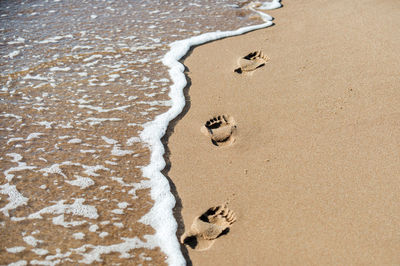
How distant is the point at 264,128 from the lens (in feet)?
11.0

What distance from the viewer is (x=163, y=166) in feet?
10.2

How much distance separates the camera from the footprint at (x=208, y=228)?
8.25ft

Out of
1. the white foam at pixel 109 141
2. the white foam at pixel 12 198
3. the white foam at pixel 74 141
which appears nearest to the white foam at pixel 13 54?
the white foam at pixel 74 141

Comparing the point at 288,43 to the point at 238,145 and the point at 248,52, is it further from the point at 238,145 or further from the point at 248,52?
the point at 238,145

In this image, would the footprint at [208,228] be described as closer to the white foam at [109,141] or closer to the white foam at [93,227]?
the white foam at [93,227]

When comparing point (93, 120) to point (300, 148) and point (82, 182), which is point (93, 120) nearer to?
point (82, 182)

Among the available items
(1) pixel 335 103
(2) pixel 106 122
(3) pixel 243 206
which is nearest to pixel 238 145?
(3) pixel 243 206

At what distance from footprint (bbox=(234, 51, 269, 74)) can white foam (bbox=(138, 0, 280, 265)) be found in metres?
0.64

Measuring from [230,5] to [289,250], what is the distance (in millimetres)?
4752

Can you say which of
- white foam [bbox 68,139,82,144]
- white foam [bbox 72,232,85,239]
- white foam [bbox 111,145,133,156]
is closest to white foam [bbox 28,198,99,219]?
white foam [bbox 72,232,85,239]

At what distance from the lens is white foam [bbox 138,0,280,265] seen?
252 cm

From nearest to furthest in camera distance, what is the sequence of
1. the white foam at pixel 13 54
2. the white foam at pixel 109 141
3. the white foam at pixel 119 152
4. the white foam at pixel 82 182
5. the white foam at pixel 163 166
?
the white foam at pixel 163 166 < the white foam at pixel 82 182 < the white foam at pixel 119 152 < the white foam at pixel 109 141 < the white foam at pixel 13 54

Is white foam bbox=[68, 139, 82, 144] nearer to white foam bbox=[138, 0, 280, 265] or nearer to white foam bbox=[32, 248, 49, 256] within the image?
white foam bbox=[138, 0, 280, 265]

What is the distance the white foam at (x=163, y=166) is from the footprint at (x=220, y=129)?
1.20ft
